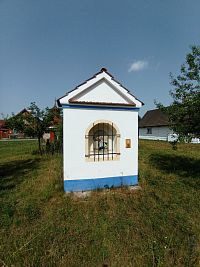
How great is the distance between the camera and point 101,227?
3668 millimetres

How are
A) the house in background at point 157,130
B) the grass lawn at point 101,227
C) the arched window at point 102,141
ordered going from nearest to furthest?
1. the grass lawn at point 101,227
2. the arched window at point 102,141
3. the house in background at point 157,130

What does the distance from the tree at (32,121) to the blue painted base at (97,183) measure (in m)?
8.72

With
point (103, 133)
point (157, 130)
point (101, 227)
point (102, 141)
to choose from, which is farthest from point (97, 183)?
point (157, 130)

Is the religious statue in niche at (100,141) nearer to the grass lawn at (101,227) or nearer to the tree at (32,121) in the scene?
the grass lawn at (101,227)

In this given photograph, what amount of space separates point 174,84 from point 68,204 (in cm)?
594

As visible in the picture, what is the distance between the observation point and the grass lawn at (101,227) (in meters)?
2.82

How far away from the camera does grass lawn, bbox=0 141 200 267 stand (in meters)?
2.82

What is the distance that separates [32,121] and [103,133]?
8414 mm

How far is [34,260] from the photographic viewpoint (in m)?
2.74

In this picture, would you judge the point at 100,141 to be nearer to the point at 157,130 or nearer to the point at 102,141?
the point at 102,141

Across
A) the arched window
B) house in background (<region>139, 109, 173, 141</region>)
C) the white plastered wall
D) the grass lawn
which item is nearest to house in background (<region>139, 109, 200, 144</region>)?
house in background (<region>139, 109, 173, 141</region>)

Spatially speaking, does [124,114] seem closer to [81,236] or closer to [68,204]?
[68,204]

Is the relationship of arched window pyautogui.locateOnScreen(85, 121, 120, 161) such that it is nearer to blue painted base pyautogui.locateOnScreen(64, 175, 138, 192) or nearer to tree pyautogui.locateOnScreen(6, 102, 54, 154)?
blue painted base pyautogui.locateOnScreen(64, 175, 138, 192)

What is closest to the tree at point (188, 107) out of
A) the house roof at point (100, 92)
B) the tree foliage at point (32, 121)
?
the house roof at point (100, 92)
